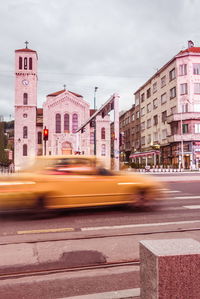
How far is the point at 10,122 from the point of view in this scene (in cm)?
15900

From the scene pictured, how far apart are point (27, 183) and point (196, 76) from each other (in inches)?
1716

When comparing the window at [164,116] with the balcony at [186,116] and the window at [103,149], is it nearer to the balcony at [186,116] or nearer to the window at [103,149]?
the balcony at [186,116]

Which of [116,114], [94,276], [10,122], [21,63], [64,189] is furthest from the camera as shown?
[10,122]

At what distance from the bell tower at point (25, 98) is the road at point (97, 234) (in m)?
52.4

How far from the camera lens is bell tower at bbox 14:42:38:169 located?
5897 cm

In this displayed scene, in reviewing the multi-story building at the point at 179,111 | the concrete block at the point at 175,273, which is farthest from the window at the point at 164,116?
the concrete block at the point at 175,273

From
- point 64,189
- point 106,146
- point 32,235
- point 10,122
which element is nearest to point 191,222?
point 64,189

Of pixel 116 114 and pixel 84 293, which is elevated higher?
pixel 116 114

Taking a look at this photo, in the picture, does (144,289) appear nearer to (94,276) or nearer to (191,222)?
(94,276)

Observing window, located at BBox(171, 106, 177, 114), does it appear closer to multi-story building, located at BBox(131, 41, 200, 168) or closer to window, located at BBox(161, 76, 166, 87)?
multi-story building, located at BBox(131, 41, 200, 168)

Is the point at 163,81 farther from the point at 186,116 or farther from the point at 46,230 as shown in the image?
the point at 46,230

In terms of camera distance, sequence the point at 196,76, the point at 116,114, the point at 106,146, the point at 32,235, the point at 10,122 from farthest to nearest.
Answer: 1. the point at 10,122
2. the point at 106,146
3. the point at 196,76
4. the point at 116,114
5. the point at 32,235

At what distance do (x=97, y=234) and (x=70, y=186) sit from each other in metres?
1.93

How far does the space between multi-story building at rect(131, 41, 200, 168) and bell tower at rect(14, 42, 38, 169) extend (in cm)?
2432
